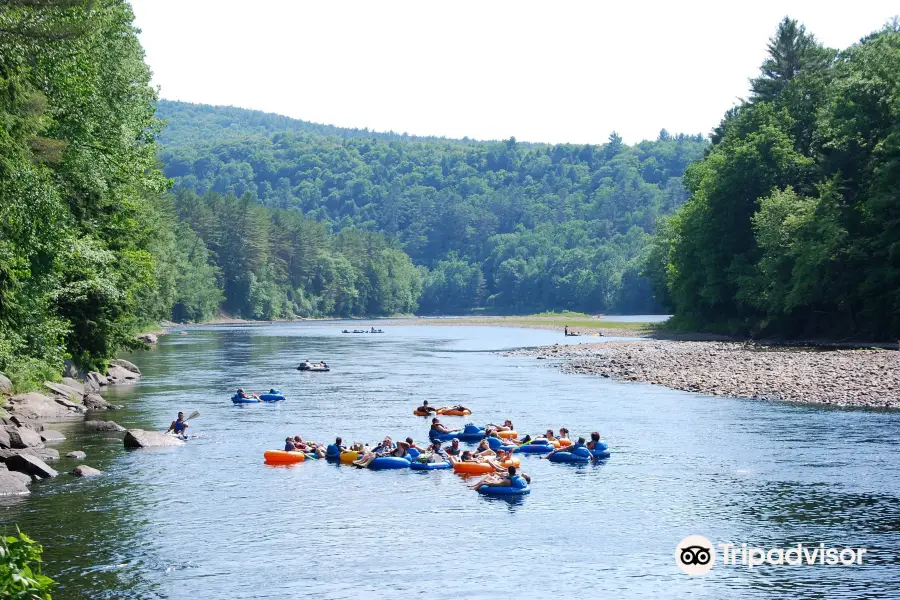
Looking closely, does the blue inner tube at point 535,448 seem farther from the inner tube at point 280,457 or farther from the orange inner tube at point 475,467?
the inner tube at point 280,457

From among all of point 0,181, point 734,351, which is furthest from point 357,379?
point 0,181

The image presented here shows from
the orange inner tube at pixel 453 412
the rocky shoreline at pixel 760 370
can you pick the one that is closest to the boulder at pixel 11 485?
the orange inner tube at pixel 453 412

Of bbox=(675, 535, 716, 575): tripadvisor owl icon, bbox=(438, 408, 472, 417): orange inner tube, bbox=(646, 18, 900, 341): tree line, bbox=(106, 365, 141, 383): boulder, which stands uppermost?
bbox=(646, 18, 900, 341): tree line

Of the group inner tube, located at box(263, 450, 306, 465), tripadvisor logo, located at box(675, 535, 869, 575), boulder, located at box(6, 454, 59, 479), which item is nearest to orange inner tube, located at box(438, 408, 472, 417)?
inner tube, located at box(263, 450, 306, 465)

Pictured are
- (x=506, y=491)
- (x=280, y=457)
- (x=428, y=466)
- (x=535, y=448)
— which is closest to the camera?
(x=506, y=491)

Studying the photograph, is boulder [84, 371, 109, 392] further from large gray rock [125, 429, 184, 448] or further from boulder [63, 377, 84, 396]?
large gray rock [125, 429, 184, 448]

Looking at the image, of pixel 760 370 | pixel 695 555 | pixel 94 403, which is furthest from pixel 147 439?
pixel 760 370

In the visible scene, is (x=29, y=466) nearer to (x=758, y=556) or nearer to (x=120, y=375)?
(x=758, y=556)

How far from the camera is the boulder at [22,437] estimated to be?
112ft

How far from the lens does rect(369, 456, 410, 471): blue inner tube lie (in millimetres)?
34781

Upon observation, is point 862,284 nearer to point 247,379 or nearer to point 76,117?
point 247,379

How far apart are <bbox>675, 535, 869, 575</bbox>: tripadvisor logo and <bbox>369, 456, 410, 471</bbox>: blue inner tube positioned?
44.4ft

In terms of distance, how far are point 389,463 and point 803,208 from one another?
5758 cm

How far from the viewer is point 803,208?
8038 cm
